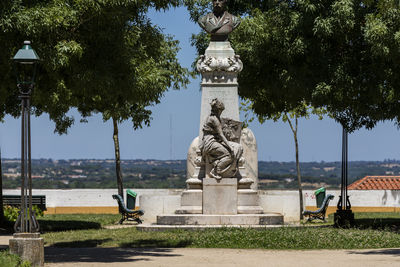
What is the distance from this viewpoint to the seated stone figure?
21141mm

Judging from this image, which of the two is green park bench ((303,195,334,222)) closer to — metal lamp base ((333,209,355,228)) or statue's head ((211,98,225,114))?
metal lamp base ((333,209,355,228))

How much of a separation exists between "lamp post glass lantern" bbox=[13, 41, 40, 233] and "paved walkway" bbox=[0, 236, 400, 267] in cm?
75

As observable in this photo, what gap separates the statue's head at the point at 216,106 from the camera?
69.1ft

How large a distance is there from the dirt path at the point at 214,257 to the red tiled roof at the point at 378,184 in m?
26.8

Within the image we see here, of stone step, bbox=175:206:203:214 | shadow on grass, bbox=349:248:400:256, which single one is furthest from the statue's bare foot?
shadow on grass, bbox=349:248:400:256

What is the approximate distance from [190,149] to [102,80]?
7.64 metres

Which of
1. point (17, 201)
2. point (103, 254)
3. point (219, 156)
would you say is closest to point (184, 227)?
point (219, 156)

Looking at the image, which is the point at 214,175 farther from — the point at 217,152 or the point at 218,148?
the point at 218,148

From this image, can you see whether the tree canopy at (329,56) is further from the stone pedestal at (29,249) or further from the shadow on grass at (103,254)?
the stone pedestal at (29,249)

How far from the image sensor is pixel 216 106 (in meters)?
21.1

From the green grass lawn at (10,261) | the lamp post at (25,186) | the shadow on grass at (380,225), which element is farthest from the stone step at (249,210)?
the green grass lawn at (10,261)

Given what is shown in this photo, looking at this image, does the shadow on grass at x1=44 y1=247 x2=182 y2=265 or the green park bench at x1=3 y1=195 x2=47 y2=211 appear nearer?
the shadow on grass at x1=44 y1=247 x2=182 y2=265

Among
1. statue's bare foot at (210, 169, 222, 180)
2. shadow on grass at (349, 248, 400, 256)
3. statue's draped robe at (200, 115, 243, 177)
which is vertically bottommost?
shadow on grass at (349, 248, 400, 256)

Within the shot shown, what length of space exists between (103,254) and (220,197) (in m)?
6.04
